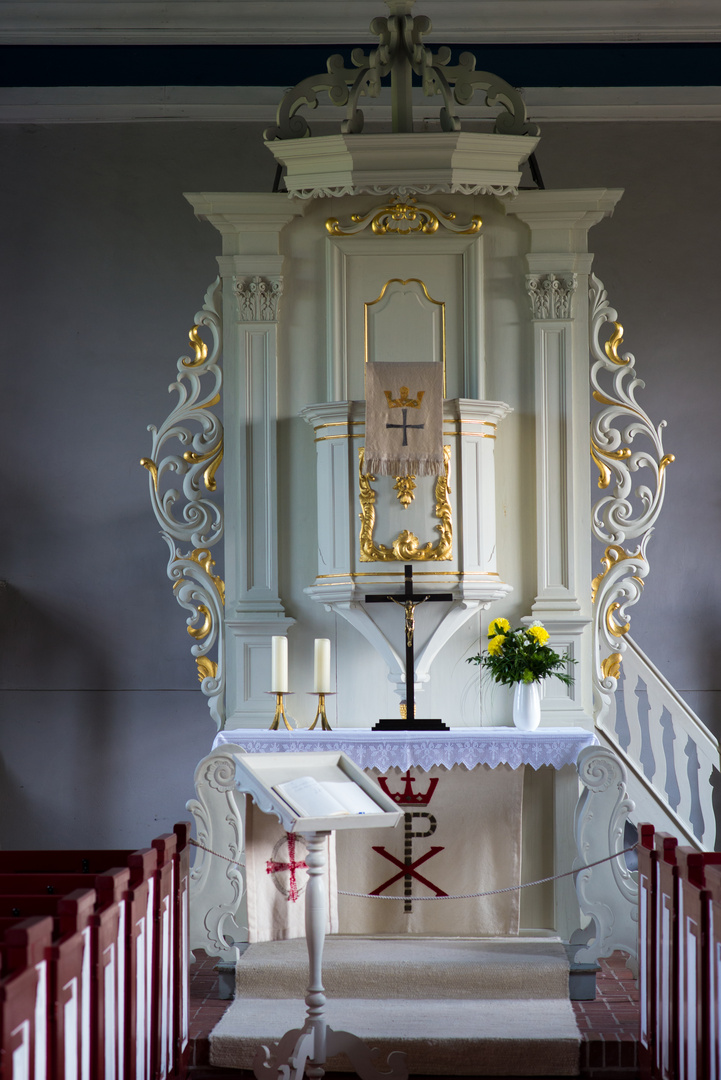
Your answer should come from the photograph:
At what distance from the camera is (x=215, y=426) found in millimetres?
6141

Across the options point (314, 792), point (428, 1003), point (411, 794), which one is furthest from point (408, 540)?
point (428, 1003)

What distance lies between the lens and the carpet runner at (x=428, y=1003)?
179 inches

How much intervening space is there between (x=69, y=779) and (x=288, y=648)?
3321 millimetres

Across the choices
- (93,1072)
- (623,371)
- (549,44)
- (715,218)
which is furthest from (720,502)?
(93,1072)

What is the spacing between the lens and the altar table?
543cm

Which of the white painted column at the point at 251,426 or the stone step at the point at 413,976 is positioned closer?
the stone step at the point at 413,976

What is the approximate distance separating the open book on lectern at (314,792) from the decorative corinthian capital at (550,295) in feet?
9.36

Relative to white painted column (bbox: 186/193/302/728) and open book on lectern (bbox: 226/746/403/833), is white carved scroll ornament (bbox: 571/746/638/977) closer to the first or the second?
open book on lectern (bbox: 226/746/403/833)

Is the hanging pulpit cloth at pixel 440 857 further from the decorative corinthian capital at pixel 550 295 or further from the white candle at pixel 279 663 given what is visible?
the decorative corinthian capital at pixel 550 295

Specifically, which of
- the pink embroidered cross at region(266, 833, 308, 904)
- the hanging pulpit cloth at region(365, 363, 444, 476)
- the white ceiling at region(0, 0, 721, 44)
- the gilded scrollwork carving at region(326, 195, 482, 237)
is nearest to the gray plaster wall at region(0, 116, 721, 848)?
the white ceiling at region(0, 0, 721, 44)

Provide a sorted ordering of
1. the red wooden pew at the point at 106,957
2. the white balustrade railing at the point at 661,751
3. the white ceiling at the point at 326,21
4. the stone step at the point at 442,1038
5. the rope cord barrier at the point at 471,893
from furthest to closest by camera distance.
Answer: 1. the white ceiling at the point at 326,21
2. the white balustrade railing at the point at 661,751
3. the rope cord barrier at the point at 471,893
4. the stone step at the point at 442,1038
5. the red wooden pew at the point at 106,957

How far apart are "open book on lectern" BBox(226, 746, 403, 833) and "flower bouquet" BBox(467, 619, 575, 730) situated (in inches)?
56.5

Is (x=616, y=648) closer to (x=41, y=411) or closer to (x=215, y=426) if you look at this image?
(x=215, y=426)

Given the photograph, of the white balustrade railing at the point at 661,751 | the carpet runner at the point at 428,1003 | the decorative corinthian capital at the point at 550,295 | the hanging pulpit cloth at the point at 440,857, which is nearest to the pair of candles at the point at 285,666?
the hanging pulpit cloth at the point at 440,857
